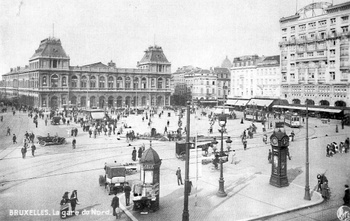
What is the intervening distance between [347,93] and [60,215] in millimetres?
51681

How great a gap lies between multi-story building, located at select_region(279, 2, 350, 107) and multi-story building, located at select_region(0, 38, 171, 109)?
3716 cm

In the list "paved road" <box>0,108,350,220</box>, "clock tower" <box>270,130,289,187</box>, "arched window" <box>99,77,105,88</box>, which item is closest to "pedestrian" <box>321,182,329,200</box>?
"paved road" <box>0,108,350,220</box>

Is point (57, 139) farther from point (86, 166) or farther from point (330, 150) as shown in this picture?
point (330, 150)

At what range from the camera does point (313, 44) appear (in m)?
57.6

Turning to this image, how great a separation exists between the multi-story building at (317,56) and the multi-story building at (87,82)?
37162 millimetres

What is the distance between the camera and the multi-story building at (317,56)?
51.9 meters

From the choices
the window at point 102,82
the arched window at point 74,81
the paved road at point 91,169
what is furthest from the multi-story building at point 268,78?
the arched window at point 74,81

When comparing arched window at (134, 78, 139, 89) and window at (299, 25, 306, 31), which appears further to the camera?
arched window at (134, 78, 139, 89)

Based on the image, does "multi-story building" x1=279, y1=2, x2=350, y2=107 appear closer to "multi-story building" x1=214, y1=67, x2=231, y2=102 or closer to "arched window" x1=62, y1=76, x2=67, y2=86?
"multi-story building" x1=214, y1=67, x2=231, y2=102

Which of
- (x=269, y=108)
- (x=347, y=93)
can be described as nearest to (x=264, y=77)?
(x=269, y=108)

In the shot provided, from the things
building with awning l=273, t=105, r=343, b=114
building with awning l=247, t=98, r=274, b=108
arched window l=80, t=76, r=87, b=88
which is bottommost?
building with awning l=273, t=105, r=343, b=114

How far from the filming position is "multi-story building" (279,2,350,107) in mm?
51875

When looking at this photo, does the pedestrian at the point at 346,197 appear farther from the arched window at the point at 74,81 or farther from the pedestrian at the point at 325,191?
the arched window at the point at 74,81

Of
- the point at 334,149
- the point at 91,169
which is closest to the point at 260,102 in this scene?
the point at 334,149
